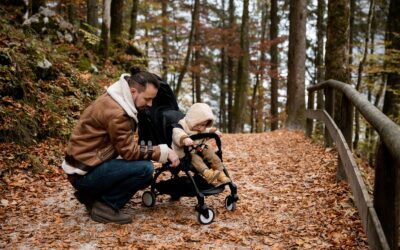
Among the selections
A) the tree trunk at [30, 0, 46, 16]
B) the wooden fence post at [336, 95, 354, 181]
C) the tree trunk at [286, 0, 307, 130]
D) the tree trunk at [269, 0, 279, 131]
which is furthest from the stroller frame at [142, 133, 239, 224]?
the tree trunk at [269, 0, 279, 131]

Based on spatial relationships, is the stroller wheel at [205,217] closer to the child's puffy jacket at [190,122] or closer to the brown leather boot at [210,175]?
the brown leather boot at [210,175]

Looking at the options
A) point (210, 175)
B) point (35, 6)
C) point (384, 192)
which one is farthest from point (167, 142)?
point (35, 6)

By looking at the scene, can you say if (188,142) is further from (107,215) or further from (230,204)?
(107,215)

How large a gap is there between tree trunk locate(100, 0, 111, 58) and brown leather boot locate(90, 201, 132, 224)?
8417mm

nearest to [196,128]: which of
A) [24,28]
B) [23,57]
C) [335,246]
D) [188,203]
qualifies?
[188,203]

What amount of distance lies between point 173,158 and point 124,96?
887 mm

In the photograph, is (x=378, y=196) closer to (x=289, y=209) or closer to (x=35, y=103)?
(x=289, y=209)

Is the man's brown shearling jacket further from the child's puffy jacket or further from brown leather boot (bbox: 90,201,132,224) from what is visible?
brown leather boot (bbox: 90,201,132,224)

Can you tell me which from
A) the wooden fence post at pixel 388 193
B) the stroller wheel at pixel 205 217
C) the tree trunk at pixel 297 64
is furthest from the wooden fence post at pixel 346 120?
the tree trunk at pixel 297 64

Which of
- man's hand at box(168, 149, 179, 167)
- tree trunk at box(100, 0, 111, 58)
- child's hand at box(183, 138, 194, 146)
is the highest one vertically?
tree trunk at box(100, 0, 111, 58)

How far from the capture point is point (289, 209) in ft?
16.5

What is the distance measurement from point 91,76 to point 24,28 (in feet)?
6.71

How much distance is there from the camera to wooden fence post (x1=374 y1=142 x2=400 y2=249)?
2727mm

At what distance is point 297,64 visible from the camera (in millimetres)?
12148
